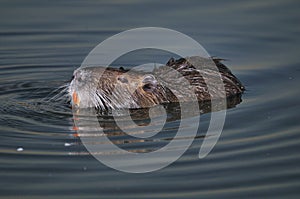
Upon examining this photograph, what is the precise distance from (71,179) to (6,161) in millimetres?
766

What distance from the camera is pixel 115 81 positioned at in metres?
8.47

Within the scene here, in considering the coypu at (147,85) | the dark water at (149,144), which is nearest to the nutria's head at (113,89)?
the coypu at (147,85)

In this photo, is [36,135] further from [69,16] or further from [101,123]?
[69,16]

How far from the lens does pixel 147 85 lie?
8.55 m

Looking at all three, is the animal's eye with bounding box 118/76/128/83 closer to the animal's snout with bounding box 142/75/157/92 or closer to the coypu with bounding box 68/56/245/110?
the coypu with bounding box 68/56/245/110

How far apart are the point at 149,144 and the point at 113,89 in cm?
143

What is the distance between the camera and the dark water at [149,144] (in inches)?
242

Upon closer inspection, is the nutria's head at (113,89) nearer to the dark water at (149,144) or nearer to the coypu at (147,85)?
the coypu at (147,85)

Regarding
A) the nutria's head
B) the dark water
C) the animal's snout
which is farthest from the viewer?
the animal's snout

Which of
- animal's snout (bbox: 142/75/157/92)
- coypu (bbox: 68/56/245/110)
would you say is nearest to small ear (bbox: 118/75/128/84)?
coypu (bbox: 68/56/245/110)

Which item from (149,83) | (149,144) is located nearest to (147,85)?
(149,83)

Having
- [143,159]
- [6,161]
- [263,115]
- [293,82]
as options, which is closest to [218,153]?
[143,159]

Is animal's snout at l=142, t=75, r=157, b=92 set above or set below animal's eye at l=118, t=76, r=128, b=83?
below

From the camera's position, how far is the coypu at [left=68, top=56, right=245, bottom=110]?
8.12 m
